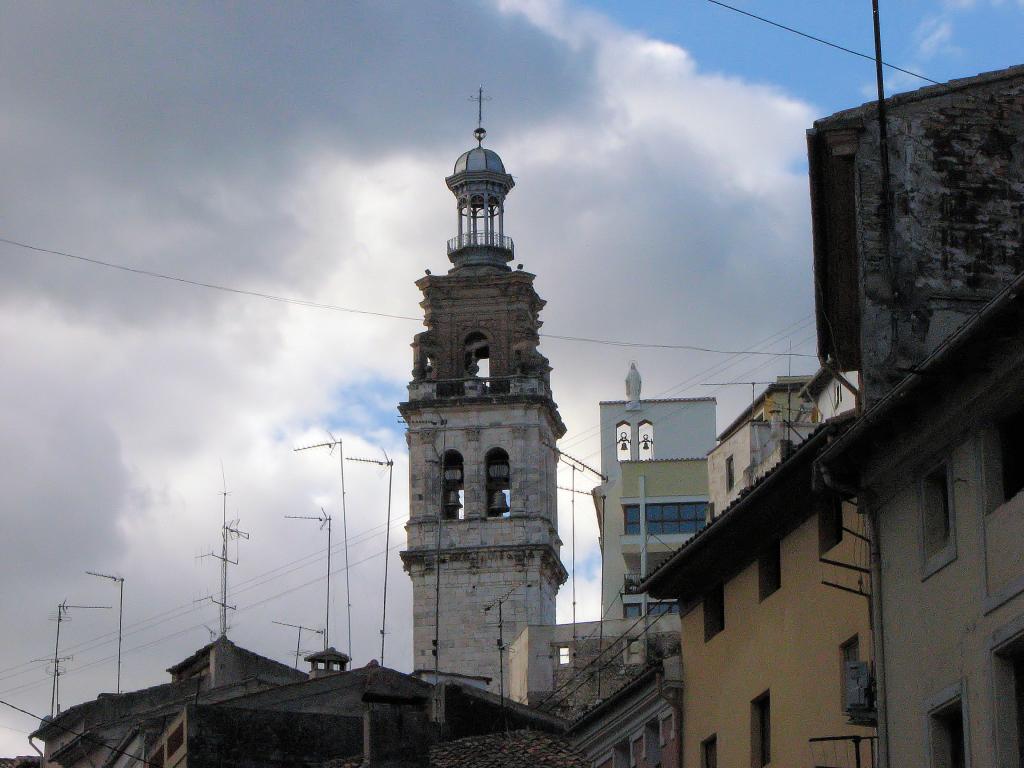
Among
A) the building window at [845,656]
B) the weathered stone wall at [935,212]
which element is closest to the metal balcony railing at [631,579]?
the building window at [845,656]

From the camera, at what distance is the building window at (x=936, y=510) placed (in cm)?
2125

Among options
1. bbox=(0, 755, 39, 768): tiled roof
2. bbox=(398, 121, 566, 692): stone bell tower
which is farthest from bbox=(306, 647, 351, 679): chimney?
bbox=(398, 121, 566, 692): stone bell tower

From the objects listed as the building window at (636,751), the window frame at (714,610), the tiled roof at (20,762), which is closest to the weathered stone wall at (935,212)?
the window frame at (714,610)

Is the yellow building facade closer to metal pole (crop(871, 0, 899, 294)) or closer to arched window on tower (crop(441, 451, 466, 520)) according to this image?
metal pole (crop(871, 0, 899, 294))

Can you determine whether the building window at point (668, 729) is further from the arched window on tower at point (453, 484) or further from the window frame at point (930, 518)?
the arched window on tower at point (453, 484)

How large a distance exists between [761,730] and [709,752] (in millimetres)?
2045

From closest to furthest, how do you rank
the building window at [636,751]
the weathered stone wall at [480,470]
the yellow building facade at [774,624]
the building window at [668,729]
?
the yellow building facade at [774,624] < the building window at [668,729] < the building window at [636,751] < the weathered stone wall at [480,470]

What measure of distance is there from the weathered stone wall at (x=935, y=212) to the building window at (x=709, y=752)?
7085 millimetres

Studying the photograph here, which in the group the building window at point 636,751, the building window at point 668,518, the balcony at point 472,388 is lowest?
the building window at point 636,751

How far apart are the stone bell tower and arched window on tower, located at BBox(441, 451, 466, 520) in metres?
0.04

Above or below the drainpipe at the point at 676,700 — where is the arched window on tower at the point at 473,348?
above

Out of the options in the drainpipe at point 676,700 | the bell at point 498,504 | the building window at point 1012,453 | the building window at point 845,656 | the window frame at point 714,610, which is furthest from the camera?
the bell at point 498,504

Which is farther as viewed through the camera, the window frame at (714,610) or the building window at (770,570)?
the window frame at (714,610)

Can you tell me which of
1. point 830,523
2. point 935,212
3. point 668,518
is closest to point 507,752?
point 830,523
